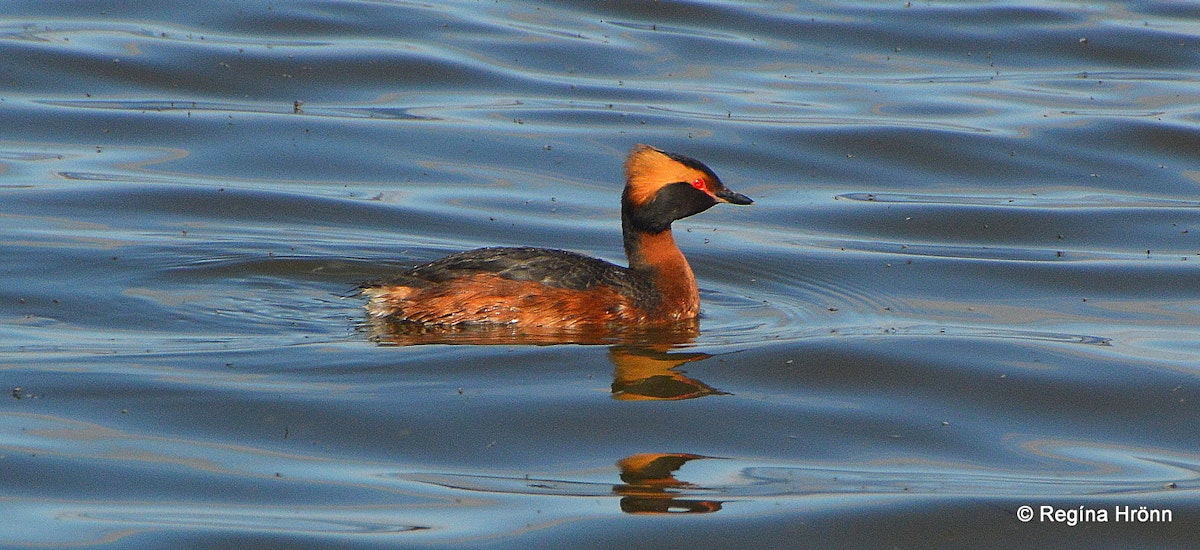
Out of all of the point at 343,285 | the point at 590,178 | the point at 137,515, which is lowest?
the point at 137,515

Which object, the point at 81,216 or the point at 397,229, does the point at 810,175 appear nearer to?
the point at 397,229

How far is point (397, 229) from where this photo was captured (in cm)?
1144

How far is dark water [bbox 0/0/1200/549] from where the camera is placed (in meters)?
6.29

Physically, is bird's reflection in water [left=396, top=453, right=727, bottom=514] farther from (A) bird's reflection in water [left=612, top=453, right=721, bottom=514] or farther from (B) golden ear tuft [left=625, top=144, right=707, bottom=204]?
(B) golden ear tuft [left=625, top=144, right=707, bottom=204]

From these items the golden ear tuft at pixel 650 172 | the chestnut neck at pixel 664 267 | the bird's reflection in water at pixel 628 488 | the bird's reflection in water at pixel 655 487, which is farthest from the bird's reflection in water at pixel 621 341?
the bird's reflection in water at pixel 628 488

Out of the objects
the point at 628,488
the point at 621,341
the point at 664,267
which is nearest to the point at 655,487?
the point at 628,488

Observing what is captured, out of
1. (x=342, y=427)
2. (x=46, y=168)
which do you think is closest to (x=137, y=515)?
(x=342, y=427)

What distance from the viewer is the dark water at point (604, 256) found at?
629cm

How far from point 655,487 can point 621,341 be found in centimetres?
248

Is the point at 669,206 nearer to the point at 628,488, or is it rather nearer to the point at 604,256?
the point at 604,256

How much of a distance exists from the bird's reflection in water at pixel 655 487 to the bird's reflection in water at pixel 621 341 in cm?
97

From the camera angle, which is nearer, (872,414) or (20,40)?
(872,414)

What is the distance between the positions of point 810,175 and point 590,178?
1.86 metres

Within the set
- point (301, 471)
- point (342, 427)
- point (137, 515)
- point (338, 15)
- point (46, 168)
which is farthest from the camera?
point (338, 15)
